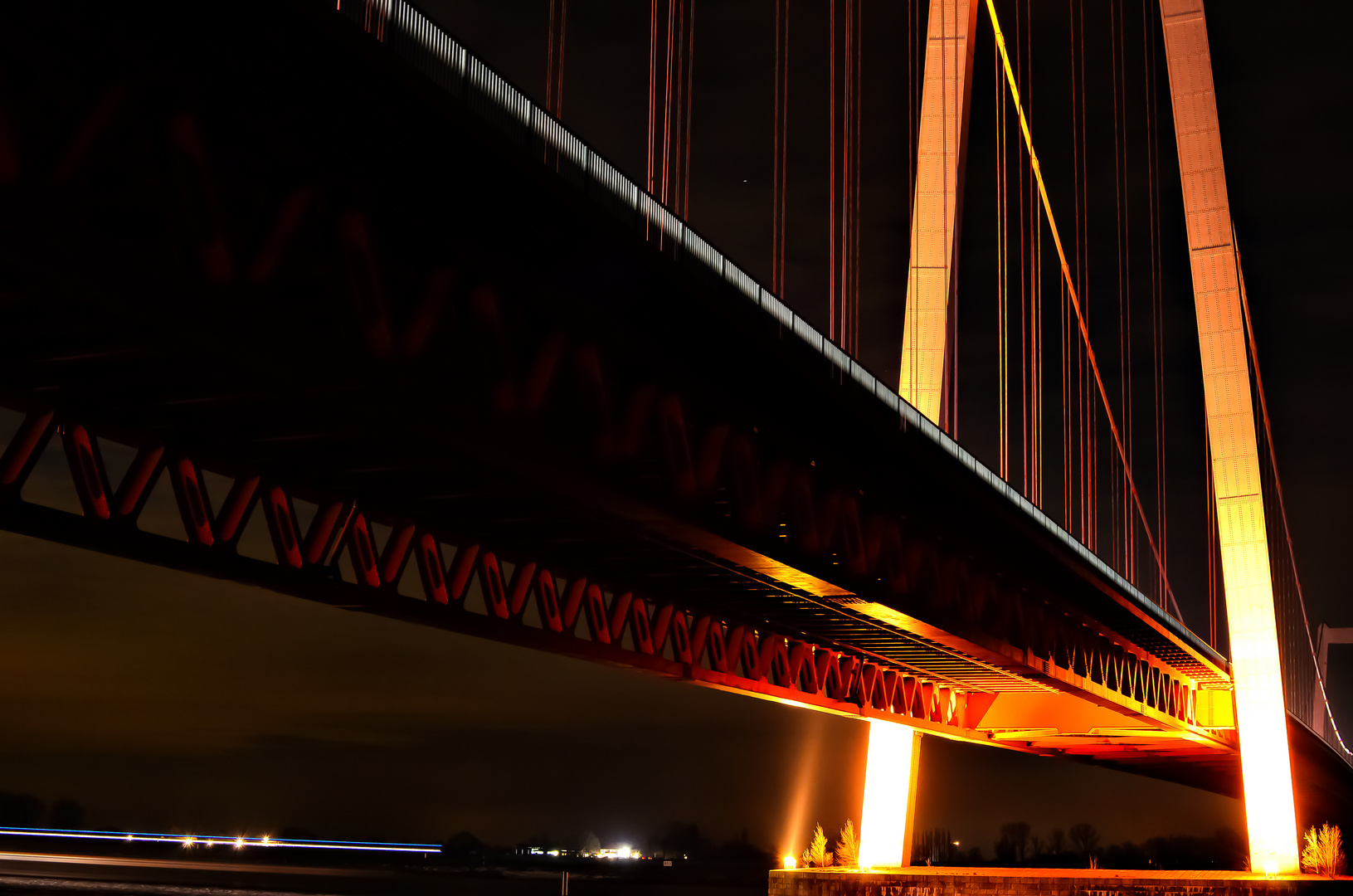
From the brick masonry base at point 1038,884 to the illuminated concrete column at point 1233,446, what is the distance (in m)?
5.04

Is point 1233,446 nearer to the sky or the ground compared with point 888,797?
nearer to the sky

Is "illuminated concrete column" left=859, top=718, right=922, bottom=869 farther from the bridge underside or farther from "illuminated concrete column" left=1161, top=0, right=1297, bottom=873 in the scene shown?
the bridge underside

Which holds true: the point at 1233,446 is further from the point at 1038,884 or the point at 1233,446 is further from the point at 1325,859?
the point at 1038,884

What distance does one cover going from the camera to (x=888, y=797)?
1640 inches

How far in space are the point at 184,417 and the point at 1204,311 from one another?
36.7 meters

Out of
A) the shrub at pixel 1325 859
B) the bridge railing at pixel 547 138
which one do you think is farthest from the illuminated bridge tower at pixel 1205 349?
the bridge railing at pixel 547 138

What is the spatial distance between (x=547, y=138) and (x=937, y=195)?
30413mm

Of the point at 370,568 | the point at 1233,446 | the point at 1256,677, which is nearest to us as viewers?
the point at 370,568

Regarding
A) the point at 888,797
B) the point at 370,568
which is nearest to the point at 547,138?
the point at 370,568

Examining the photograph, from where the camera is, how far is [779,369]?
59.5ft

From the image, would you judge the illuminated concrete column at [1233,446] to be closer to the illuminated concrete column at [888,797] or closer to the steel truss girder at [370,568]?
the illuminated concrete column at [888,797]

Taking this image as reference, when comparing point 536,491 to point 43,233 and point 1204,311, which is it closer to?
point 43,233

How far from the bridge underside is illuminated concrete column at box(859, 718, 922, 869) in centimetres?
1457

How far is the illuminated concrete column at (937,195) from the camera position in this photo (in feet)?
136
